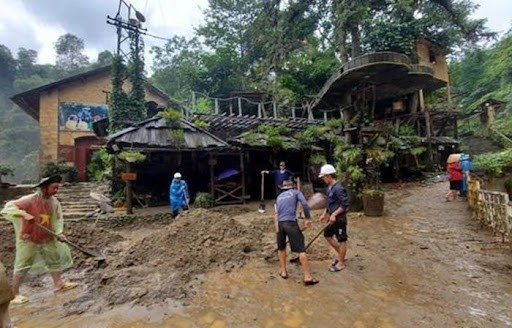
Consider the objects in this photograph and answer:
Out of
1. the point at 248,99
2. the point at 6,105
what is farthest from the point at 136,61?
the point at 6,105

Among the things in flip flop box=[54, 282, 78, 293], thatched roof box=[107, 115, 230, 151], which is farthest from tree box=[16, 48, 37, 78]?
flip flop box=[54, 282, 78, 293]

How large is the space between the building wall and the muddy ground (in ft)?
54.7

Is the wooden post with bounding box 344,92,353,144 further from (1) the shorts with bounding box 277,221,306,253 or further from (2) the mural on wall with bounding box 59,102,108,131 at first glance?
(2) the mural on wall with bounding box 59,102,108,131

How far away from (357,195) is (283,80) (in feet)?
44.2

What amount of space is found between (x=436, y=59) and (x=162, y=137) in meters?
20.6

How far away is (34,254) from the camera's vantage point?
16.1ft

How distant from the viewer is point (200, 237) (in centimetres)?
700

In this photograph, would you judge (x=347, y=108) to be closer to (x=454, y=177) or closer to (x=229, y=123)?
(x=454, y=177)

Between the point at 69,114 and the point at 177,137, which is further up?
the point at 69,114

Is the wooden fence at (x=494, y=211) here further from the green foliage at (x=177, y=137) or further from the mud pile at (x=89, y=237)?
the green foliage at (x=177, y=137)

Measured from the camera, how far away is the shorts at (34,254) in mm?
4770

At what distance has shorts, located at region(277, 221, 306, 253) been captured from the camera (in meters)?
5.03

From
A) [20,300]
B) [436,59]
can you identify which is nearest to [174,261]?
[20,300]

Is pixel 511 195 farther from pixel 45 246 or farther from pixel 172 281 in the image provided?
pixel 45 246
